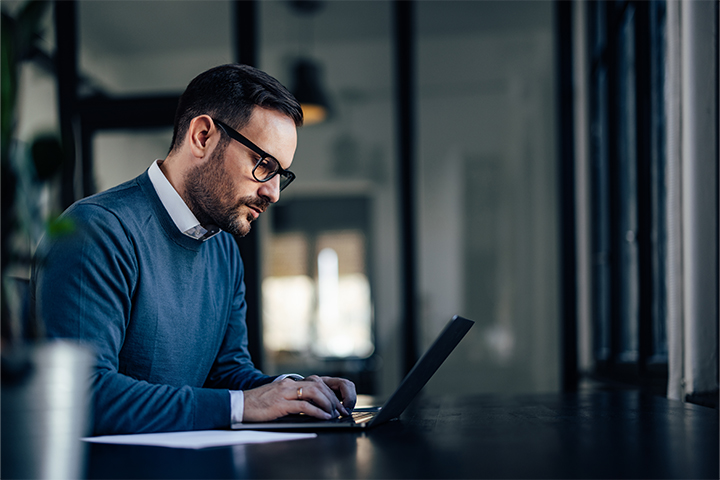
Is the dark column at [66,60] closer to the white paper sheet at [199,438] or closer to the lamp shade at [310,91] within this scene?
the lamp shade at [310,91]

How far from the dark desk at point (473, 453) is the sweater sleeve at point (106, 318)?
14 cm

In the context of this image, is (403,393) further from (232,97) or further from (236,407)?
(232,97)

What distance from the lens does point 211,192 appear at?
1.62m

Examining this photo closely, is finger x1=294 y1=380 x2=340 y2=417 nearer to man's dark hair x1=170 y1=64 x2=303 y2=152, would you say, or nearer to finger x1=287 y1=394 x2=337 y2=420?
finger x1=287 y1=394 x2=337 y2=420

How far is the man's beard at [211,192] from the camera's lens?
1.61 m

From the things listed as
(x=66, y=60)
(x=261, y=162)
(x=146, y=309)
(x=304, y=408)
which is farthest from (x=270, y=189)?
(x=66, y=60)

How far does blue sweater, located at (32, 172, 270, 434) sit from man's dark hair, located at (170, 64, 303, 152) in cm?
24

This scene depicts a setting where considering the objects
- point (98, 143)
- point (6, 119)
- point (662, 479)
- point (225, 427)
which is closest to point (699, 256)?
point (662, 479)

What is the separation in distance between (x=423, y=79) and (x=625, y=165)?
1362mm

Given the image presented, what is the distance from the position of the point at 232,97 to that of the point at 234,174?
19 cm

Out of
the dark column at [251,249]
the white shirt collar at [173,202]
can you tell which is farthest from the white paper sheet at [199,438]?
the dark column at [251,249]

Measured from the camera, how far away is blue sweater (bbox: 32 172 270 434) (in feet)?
3.80

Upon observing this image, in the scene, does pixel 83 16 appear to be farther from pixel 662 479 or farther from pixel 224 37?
pixel 662 479

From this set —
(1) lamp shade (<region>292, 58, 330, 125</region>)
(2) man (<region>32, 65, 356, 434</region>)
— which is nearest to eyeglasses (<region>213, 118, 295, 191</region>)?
(2) man (<region>32, 65, 356, 434</region>)
